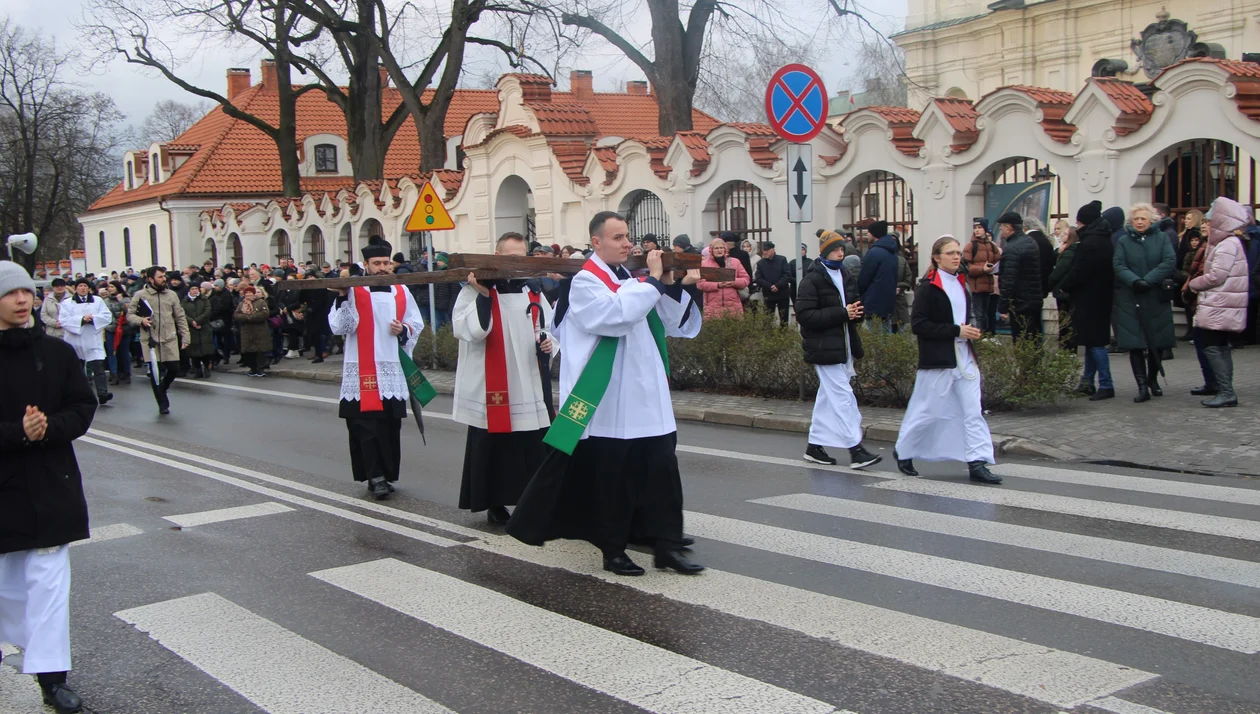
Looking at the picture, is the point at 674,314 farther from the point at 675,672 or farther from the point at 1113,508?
the point at 1113,508

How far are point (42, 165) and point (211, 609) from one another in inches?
2365

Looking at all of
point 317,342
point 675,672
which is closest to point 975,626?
point 675,672

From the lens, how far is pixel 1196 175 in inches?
600

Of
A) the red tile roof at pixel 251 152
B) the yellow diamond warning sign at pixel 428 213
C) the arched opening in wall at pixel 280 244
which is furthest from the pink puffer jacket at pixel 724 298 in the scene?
the red tile roof at pixel 251 152

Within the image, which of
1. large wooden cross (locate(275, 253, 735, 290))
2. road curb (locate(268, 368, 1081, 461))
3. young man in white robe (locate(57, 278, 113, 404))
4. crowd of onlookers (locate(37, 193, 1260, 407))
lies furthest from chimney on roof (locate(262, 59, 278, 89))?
large wooden cross (locate(275, 253, 735, 290))

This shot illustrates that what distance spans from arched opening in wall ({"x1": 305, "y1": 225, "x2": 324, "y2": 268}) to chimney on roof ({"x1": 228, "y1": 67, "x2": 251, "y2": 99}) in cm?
2247

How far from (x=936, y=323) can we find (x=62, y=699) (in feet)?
19.6

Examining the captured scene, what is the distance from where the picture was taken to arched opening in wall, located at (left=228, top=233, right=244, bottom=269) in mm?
41366

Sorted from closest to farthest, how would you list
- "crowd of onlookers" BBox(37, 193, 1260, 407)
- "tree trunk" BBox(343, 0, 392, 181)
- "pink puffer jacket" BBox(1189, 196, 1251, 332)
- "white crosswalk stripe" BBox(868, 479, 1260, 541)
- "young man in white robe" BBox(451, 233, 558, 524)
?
"white crosswalk stripe" BBox(868, 479, 1260, 541), "young man in white robe" BBox(451, 233, 558, 524), "pink puffer jacket" BBox(1189, 196, 1251, 332), "crowd of onlookers" BBox(37, 193, 1260, 407), "tree trunk" BBox(343, 0, 392, 181)

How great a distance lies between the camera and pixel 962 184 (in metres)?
17.3

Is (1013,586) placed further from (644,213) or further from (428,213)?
(644,213)

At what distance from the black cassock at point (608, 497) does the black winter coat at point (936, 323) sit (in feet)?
9.77

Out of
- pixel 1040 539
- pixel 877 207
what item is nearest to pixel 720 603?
pixel 1040 539

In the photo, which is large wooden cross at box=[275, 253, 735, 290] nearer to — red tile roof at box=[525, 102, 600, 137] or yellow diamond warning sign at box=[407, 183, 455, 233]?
yellow diamond warning sign at box=[407, 183, 455, 233]
